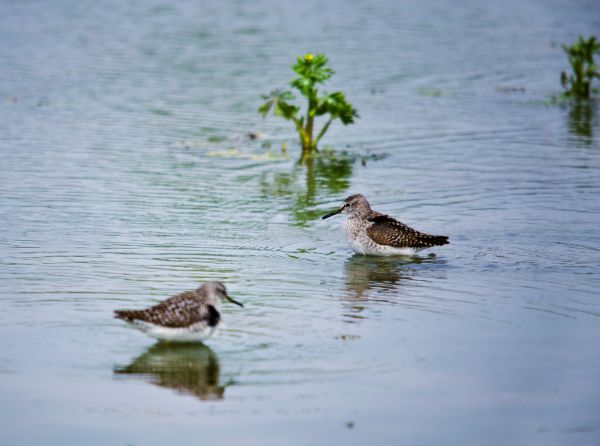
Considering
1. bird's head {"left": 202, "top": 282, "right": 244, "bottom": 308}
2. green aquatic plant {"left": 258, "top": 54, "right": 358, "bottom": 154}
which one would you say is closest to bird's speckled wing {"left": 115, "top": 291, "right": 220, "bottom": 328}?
bird's head {"left": 202, "top": 282, "right": 244, "bottom": 308}

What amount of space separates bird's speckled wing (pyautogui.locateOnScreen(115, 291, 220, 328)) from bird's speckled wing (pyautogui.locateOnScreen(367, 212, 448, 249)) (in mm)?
4325

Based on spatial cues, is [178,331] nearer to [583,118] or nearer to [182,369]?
[182,369]

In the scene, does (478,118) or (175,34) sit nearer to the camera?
(478,118)

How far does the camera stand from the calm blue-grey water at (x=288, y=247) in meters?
8.89

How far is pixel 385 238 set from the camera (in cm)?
1418

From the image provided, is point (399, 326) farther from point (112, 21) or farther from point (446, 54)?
point (112, 21)

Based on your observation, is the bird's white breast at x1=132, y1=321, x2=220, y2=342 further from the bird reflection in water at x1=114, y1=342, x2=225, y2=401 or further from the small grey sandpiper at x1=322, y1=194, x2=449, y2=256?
the small grey sandpiper at x1=322, y1=194, x2=449, y2=256

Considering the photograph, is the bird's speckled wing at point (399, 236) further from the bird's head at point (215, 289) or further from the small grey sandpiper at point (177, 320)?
the small grey sandpiper at point (177, 320)

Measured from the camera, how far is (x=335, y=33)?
32.6 meters

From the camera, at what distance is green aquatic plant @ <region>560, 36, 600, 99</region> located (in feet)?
78.1

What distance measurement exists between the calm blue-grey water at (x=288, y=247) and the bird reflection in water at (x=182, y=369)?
0.03 meters

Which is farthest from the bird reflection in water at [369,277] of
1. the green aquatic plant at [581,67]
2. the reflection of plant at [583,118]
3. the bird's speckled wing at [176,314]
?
the green aquatic plant at [581,67]

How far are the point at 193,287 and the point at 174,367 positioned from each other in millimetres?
2385

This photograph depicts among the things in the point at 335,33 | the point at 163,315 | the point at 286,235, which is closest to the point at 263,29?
the point at 335,33
